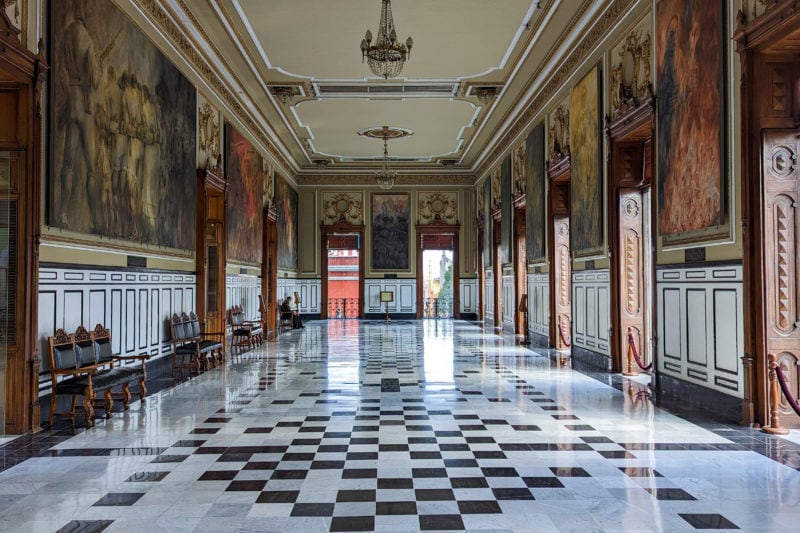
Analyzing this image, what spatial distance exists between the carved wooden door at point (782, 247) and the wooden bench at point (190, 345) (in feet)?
28.6

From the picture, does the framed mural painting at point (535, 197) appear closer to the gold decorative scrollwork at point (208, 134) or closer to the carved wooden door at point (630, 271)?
the carved wooden door at point (630, 271)

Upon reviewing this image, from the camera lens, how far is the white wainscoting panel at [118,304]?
23.3ft

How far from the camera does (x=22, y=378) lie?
20.9 feet

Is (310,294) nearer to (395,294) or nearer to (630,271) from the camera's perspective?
(395,294)

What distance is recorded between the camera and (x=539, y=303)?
15.6m

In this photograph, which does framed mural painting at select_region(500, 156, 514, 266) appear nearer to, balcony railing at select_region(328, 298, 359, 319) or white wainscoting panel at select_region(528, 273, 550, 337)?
white wainscoting panel at select_region(528, 273, 550, 337)

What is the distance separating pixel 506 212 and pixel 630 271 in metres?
9.30

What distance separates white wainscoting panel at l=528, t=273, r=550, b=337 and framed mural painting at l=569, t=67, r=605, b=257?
2.59 m

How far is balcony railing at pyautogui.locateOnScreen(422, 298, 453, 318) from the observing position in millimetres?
29266

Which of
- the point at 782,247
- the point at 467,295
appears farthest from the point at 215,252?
the point at 467,295

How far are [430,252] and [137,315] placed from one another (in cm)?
1994

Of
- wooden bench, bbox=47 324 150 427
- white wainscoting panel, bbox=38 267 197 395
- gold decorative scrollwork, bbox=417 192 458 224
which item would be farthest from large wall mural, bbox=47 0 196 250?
gold decorative scrollwork, bbox=417 192 458 224

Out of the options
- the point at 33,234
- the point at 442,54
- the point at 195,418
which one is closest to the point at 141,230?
the point at 33,234

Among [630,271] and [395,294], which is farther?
[395,294]
